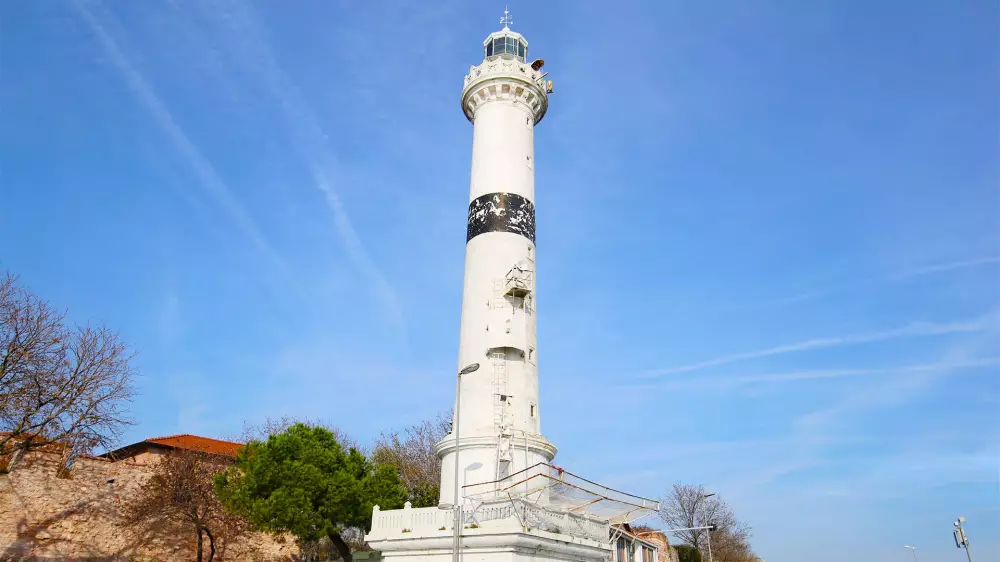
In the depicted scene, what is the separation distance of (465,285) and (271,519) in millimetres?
11368

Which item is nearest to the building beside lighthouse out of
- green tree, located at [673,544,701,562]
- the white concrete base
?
the white concrete base

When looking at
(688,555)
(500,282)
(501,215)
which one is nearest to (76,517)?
(500,282)

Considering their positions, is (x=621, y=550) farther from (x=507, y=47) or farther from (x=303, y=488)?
(x=507, y=47)

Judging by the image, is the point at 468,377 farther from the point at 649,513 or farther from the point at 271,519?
the point at 271,519

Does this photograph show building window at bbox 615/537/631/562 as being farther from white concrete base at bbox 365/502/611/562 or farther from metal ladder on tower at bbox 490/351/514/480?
metal ladder on tower at bbox 490/351/514/480

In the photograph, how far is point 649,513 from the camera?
23.7 metres

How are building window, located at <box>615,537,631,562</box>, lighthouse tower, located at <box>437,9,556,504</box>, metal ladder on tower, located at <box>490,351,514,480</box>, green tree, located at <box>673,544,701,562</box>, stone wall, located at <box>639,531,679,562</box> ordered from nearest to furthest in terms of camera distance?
metal ladder on tower, located at <box>490,351,514,480</box> → lighthouse tower, located at <box>437,9,556,504</box> → building window, located at <box>615,537,631,562</box> → stone wall, located at <box>639,531,679,562</box> → green tree, located at <box>673,544,701,562</box>

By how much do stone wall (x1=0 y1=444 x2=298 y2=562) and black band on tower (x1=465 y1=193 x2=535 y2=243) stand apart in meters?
20.0

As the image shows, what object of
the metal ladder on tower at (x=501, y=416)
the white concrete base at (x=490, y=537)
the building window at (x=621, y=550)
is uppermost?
the metal ladder on tower at (x=501, y=416)

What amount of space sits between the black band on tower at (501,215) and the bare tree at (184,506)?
1683 cm

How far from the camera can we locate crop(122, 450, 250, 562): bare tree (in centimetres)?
3142

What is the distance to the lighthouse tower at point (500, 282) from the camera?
23.3 m

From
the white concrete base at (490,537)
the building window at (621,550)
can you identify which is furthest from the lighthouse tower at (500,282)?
the building window at (621,550)

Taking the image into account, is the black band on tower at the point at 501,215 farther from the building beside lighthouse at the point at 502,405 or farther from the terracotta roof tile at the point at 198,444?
the terracotta roof tile at the point at 198,444
